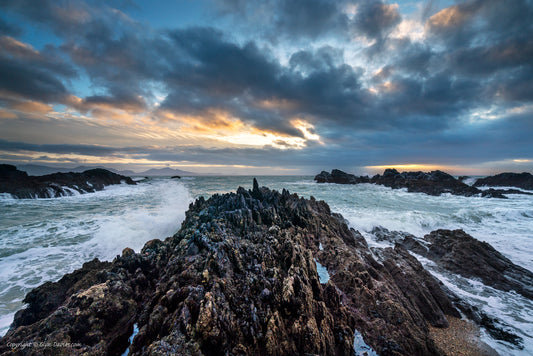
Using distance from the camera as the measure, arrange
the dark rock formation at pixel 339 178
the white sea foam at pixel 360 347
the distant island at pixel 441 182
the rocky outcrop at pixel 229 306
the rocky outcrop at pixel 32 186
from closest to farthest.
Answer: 1. the rocky outcrop at pixel 229 306
2. the white sea foam at pixel 360 347
3. the rocky outcrop at pixel 32 186
4. the distant island at pixel 441 182
5. the dark rock formation at pixel 339 178

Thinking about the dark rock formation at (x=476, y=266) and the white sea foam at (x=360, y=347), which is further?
the dark rock formation at (x=476, y=266)

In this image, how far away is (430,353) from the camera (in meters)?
5.01

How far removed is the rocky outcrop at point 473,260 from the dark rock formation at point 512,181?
6619 cm

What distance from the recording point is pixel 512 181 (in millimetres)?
56938

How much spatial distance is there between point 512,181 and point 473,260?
78075 millimetres

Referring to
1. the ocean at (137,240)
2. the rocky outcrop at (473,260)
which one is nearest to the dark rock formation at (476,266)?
the rocky outcrop at (473,260)

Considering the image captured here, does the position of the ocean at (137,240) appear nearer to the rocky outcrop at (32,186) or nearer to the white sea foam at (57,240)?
the white sea foam at (57,240)

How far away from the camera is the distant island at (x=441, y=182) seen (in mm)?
43781

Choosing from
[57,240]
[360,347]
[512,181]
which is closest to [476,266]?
[360,347]

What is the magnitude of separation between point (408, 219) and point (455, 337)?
18.7 metres

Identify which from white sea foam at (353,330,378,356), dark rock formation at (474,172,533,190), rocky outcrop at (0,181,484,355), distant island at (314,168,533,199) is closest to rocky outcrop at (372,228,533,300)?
rocky outcrop at (0,181,484,355)

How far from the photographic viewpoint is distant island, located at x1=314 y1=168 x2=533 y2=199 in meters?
43.8

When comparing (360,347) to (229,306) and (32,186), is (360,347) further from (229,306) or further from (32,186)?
(32,186)

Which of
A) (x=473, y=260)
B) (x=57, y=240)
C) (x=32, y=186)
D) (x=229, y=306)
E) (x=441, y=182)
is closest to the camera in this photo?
(x=229, y=306)
